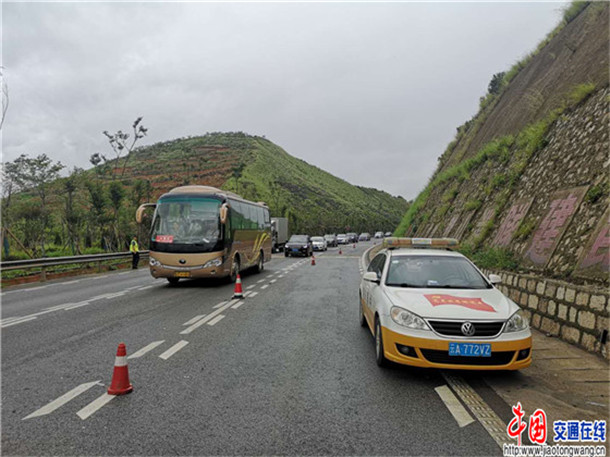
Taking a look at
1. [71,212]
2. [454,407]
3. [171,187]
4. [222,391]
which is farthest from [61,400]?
[171,187]

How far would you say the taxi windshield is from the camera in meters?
5.88

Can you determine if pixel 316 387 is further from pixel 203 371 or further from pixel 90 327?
pixel 90 327

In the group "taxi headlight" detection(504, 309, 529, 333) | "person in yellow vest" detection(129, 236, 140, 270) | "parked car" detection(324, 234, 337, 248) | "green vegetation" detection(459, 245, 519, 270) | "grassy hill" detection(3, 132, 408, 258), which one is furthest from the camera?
"parked car" detection(324, 234, 337, 248)

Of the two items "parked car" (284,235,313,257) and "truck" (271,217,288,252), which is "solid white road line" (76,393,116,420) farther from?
"truck" (271,217,288,252)

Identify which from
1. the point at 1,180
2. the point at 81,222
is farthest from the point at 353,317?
the point at 1,180

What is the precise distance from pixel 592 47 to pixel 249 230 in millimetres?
13914

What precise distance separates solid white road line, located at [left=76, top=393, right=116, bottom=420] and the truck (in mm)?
34280

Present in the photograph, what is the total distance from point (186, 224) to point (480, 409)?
11.2m

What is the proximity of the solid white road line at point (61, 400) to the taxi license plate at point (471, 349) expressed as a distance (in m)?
4.03

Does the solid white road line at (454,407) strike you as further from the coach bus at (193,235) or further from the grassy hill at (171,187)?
the grassy hill at (171,187)

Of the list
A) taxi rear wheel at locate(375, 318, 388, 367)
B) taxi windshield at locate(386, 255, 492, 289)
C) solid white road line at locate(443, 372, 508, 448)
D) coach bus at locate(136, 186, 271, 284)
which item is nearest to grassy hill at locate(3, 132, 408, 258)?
coach bus at locate(136, 186, 271, 284)

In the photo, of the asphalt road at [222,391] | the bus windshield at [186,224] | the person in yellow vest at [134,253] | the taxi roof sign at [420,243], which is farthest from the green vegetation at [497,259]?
the person in yellow vest at [134,253]

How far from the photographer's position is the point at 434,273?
242 inches

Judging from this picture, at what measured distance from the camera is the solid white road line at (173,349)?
18.9 ft
